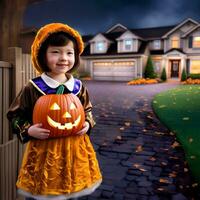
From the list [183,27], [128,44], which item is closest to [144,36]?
[128,44]

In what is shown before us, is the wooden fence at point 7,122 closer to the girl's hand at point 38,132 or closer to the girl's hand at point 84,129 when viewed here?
the girl's hand at point 38,132

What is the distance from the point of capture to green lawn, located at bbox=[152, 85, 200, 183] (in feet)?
17.4

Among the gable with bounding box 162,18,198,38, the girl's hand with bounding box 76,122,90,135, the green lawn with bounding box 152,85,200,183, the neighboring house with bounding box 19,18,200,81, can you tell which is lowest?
the green lawn with bounding box 152,85,200,183

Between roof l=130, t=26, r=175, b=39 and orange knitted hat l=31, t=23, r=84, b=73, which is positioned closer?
orange knitted hat l=31, t=23, r=84, b=73

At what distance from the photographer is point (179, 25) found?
2895 cm

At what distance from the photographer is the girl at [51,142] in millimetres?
2291

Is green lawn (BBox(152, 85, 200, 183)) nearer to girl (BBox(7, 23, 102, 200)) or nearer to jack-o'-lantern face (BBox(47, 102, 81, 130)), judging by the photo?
girl (BBox(7, 23, 102, 200))

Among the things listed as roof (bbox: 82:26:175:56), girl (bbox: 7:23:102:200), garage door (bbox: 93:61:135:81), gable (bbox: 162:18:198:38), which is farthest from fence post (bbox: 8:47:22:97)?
gable (bbox: 162:18:198:38)

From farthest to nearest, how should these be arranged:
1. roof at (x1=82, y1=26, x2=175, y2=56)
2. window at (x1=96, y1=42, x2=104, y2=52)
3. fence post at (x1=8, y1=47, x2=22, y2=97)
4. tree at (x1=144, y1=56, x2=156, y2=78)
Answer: window at (x1=96, y1=42, x2=104, y2=52), roof at (x1=82, y1=26, x2=175, y2=56), tree at (x1=144, y1=56, x2=156, y2=78), fence post at (x1=8, y1=47, x2=22, y2=97)

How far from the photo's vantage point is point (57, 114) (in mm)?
2283

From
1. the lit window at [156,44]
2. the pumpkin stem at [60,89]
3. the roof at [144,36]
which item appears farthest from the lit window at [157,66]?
the pumpkin stem at [60,89]

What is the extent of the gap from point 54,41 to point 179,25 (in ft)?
95.8

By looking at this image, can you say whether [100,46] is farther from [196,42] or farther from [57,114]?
[57,114]

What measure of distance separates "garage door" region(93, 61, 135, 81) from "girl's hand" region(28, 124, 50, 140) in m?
27.6
